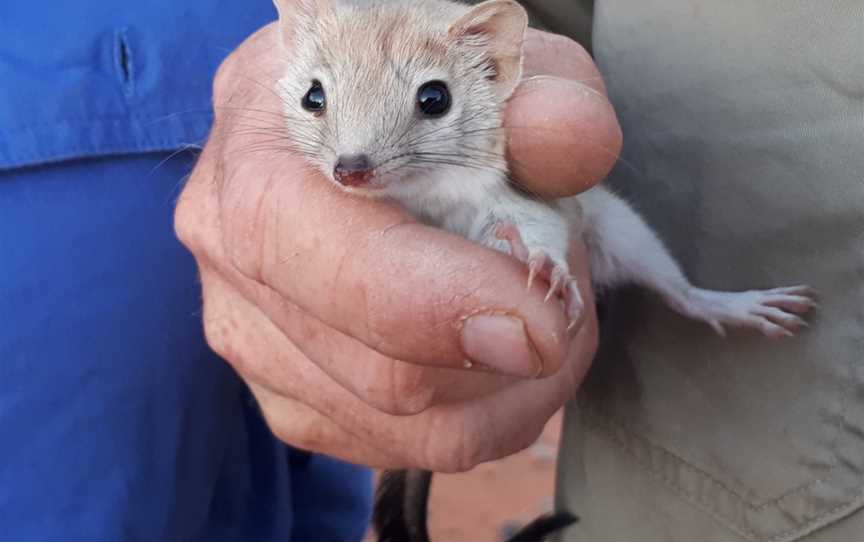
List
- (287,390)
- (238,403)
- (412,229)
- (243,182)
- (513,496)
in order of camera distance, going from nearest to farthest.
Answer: (412,229) < (243,182) < (287,390) < (238,403) < (513,496)

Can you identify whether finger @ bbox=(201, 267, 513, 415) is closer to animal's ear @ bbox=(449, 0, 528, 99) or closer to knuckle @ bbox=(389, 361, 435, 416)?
knuckle @ bbox=(389, 361, 435, 416)

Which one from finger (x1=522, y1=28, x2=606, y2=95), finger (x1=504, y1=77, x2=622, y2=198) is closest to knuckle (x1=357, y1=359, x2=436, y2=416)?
finger (x1=504, y1=77, x2=622, y2=198)

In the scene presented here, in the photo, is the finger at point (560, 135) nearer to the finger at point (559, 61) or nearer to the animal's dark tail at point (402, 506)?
the finger at point (559, 61)

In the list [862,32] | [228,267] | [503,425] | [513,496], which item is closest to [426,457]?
[503,425]

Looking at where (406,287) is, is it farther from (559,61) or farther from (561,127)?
(559,61)

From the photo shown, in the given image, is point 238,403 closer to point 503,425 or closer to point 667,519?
point 503,425

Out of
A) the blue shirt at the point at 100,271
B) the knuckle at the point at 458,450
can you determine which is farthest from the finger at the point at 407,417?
the blue shirt at the point at 100,271
